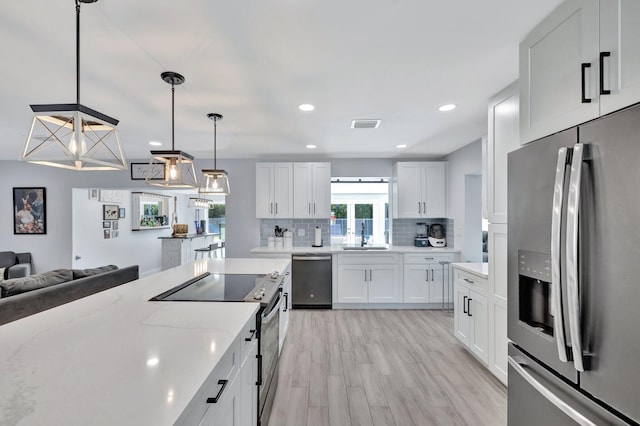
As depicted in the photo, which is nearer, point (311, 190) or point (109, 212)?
point (311, 190)

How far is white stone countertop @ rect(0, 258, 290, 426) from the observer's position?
0.77 m

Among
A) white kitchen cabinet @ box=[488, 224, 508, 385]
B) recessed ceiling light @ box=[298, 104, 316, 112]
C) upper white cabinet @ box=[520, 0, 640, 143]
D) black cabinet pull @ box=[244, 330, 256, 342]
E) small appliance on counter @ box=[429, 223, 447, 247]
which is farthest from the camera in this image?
small appliance on counter @ box=[429, 223, 447, 247]

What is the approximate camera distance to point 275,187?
5.02 meters

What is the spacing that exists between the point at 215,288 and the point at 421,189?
3.82 meters

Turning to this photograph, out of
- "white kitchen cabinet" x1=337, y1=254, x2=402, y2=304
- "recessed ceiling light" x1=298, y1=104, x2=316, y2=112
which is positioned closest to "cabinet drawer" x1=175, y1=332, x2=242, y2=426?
"recessed ceiling light" x1=298, y1=104, x2=316, y2=112

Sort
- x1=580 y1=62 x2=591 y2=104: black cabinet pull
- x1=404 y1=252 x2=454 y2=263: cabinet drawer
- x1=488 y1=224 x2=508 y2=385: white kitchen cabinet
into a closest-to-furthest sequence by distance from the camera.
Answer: x1=580 y1=62 x2=591 y2=104: black cabinet pull, x1=488 y1=224 x2=508 y2=385: white kitchen cabinet, x1=404 y1=252 x2=454 y2=263: cabinet drawer

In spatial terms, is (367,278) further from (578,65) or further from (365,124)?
(578,65)

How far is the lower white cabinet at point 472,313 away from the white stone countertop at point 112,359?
2.16 meters

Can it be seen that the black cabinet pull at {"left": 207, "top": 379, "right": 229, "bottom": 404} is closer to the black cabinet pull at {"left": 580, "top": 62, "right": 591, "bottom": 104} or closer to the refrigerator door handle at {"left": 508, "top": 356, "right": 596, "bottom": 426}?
the refrigerator door handle at {"left": 508, "top": 356, "right": 596, "bottom": 426}

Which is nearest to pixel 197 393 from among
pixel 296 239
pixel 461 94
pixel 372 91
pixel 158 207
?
pixel 372 91

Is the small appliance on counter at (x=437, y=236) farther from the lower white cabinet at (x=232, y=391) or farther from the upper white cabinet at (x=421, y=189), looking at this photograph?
the lower white cabinet at (x=232, y=391)

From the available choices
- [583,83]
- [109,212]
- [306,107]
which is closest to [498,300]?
[583,83]

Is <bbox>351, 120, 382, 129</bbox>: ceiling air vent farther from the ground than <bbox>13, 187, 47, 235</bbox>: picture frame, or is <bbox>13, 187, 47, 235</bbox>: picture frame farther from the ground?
<bbox>351, 120, 382, 129</bbox>: ceiling air vent

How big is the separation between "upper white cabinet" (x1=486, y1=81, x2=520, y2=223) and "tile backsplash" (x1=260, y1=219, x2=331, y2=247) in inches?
122
